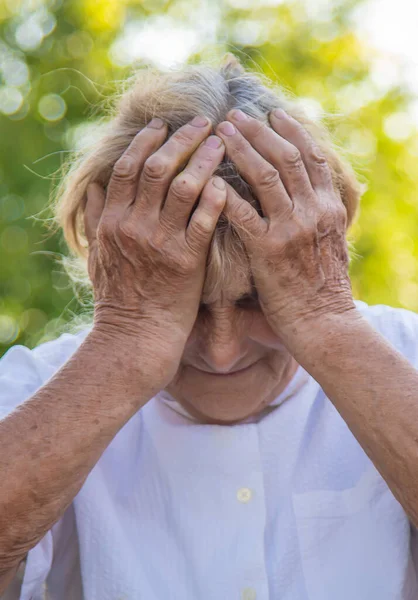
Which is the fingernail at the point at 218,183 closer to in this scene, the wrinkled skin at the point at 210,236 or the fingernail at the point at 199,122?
the wrinkled skin at the point at 210,236

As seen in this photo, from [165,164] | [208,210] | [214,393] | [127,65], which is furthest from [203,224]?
[127,65]

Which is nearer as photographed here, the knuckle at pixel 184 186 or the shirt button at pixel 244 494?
the knuckle at pixel 184 186

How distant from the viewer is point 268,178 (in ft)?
5.90

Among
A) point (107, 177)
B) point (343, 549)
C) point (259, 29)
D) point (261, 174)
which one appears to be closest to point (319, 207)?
point (261, 174)

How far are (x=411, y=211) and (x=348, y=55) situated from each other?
2.19 metres

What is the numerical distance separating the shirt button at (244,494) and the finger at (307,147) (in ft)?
2.56

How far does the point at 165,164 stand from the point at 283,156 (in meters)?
0.28

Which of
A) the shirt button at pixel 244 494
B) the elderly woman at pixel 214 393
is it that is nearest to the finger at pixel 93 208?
the elderly woman at pixel 214 393

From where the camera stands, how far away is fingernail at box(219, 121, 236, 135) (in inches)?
72.6

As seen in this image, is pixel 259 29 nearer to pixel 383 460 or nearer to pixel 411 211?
pixel 411 211

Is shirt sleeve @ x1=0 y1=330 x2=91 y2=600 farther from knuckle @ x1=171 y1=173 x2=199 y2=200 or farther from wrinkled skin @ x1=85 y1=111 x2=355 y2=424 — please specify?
knuckle @ x1=171 y1=173 x2=199 y2=200

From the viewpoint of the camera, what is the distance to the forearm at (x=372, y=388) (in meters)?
1.69

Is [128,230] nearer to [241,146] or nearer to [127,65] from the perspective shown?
[241,146]

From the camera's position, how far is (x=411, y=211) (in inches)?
375
